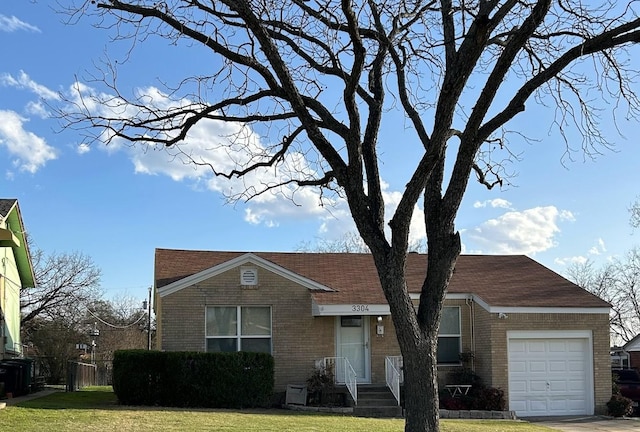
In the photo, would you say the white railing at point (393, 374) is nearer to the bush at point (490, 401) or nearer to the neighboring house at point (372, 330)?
the neighboring house at point (372, 330)

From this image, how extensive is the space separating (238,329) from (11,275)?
9.12 meters

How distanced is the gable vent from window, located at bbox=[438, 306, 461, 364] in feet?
18.9

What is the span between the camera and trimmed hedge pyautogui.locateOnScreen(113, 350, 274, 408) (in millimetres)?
18406

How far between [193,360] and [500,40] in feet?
39.1

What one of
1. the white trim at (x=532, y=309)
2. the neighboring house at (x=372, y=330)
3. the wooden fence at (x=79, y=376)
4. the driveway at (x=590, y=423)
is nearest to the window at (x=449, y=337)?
the neighboring house at (x=372, y=330)

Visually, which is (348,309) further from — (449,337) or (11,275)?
(11,275)

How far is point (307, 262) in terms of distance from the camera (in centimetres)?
2503

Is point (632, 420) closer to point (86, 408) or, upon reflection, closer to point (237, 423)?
point (237, 423)

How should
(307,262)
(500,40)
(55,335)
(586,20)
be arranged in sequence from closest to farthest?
(586,20) < (500,40) < (307,262) < (55,335)

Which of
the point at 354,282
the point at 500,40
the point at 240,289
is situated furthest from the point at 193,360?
the point at 500,40

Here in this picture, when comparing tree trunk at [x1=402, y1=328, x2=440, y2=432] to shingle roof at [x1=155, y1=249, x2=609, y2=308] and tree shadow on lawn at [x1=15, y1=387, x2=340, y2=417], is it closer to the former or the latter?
tree shadow on lawn at [x1=15, y1=387, x2=340, y2=417]

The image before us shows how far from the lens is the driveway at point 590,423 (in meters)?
17.5

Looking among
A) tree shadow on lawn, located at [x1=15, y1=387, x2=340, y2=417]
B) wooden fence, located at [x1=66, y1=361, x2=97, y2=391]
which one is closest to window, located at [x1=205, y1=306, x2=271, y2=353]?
tree shadow on lawn, located at [x1=15, y1=387, x2=340, y2=417]

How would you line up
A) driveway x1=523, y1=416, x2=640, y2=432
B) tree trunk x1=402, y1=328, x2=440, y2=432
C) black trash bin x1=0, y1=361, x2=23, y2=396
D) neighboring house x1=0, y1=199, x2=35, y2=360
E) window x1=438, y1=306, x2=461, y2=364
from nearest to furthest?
1. tree trunk x1=402, y1=328, x2=440, y2=432
2. driveway x1=523, y1=416, x2=640, y2=432
3. black trash bin x1=0, y1=361, x2=23, y2=396
4. window x1=438, y1=306, x2=461, y2=364
5. neighboring house x1=0, y1=199, x2=35, y2=360
